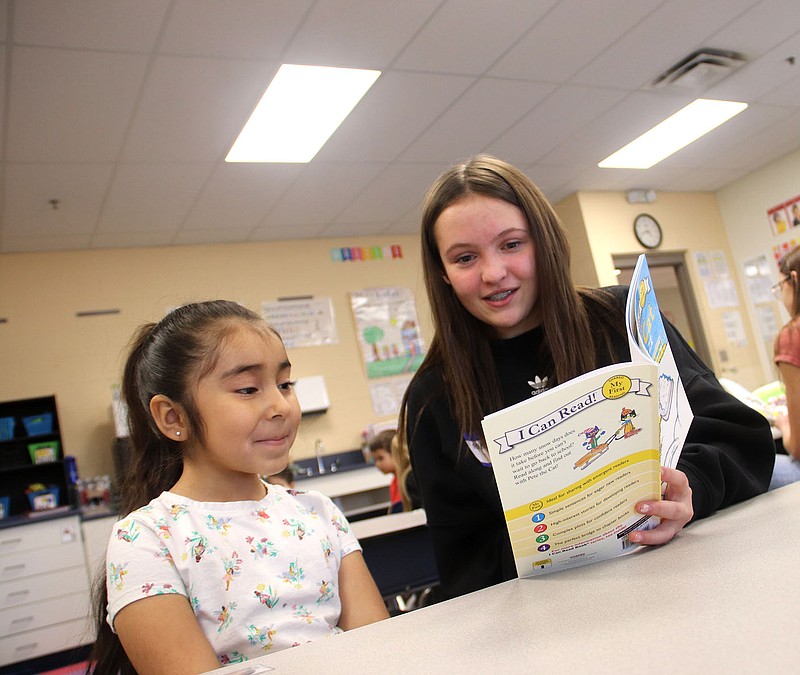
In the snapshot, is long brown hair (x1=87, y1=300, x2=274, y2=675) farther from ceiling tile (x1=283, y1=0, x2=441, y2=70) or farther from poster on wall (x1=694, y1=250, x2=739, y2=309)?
poster on wall (x1=694, y1=250, x2=739, y2=309)

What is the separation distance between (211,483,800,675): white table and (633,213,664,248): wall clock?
605 centimetres

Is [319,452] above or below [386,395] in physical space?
below

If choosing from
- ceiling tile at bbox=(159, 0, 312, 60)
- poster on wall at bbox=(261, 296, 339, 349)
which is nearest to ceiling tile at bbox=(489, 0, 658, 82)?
ceiling tile at bbox=(159, 0, 312, 60)

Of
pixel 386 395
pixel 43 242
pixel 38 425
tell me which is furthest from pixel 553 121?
pixel 38 425

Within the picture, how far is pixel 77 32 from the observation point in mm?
2924

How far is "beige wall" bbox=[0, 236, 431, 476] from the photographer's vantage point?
5137mm

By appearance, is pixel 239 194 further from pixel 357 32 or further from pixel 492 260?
pixel 492 260

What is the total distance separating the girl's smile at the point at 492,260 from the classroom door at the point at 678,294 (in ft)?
19.0

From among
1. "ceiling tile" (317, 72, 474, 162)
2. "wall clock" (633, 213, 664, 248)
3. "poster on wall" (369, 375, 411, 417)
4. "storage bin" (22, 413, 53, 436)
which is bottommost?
"poster on wall" (369, 375, 411, 417)

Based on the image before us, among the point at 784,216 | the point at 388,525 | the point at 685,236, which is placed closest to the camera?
the point at 388,525

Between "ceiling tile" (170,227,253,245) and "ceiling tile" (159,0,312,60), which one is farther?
"ceiling tile" (170,227,253,245)

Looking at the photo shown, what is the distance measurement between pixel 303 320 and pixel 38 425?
2.11 m

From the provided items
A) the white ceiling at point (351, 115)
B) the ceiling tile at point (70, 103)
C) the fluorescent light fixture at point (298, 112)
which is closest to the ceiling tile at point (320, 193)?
the white ceiling at point (351, 115)

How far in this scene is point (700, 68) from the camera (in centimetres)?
432
